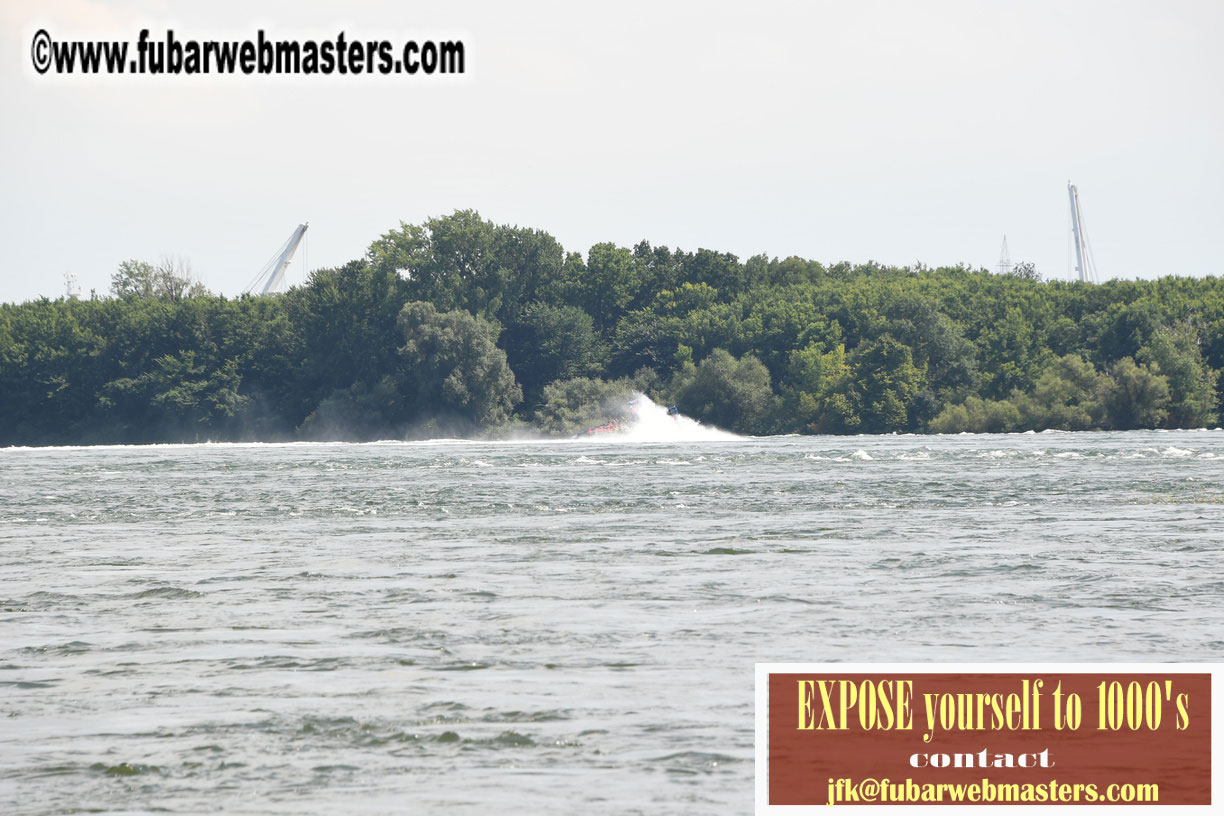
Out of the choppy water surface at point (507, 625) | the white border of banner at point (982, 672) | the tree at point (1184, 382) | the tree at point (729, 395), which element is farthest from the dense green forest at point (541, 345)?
the white border of banner at point (982, 672)

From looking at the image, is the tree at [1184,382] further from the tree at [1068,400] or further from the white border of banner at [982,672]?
the white border of banner at [982,672]

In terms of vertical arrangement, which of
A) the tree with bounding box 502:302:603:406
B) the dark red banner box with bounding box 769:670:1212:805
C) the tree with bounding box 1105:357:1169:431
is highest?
the tree with bounding box 502:302:603:406

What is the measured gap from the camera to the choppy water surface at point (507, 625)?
36.6ft

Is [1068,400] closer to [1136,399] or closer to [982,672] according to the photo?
[1136,399]

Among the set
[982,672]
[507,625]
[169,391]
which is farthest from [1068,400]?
[982,672]

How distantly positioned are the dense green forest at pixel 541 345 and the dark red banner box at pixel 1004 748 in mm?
98156

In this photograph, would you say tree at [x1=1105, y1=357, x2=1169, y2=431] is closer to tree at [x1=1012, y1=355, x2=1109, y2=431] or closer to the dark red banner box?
tree at [x1=1012, y1=355, x2=1109, y2=431]

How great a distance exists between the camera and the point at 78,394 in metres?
130

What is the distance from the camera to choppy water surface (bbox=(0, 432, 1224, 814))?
11156 mm

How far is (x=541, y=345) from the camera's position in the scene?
13062 cm

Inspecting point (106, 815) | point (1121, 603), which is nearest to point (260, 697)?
point (106, 815)

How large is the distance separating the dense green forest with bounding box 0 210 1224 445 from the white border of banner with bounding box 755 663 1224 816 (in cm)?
9684

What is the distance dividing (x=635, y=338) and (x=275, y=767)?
392ft

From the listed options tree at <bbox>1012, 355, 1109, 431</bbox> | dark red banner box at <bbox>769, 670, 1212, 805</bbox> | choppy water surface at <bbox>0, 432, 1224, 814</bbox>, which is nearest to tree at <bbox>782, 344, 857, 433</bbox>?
tree at <bbox>1012, 355, 1109, 431</bbox>
